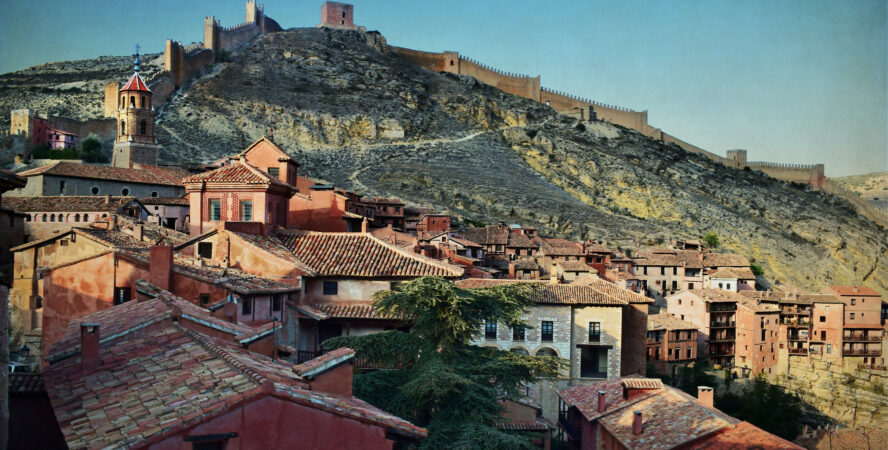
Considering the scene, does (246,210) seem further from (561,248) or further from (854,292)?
(854,292)

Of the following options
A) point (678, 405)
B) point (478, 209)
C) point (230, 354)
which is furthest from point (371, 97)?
point (230, 354)

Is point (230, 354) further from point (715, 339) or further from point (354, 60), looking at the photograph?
point (354, 60)

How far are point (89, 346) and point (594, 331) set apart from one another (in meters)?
24.8

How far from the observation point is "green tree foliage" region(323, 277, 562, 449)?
48.9 ft

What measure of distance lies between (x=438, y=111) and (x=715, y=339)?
67913mm

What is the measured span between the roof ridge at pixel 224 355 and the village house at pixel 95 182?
1513 inches

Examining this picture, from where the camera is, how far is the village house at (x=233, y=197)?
24.7m

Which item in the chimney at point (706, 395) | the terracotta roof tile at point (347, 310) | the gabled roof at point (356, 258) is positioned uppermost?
the gabled roof at point (356, 258)

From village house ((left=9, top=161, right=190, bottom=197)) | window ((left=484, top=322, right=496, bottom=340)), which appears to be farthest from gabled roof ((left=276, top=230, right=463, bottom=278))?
village house ((left=9, top=161, right=190, bottom=197))

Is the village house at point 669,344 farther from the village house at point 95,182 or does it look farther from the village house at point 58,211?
the village house at point 95,182

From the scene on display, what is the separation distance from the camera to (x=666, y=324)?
162 ft

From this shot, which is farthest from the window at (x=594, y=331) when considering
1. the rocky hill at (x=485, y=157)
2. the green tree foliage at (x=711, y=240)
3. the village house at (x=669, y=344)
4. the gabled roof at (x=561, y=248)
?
the green tree foliage at (x=711, y=240)

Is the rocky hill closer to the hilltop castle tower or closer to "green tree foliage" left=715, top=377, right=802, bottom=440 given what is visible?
the hilltop castle tower

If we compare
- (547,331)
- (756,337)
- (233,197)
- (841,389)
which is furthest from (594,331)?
(841,389)
